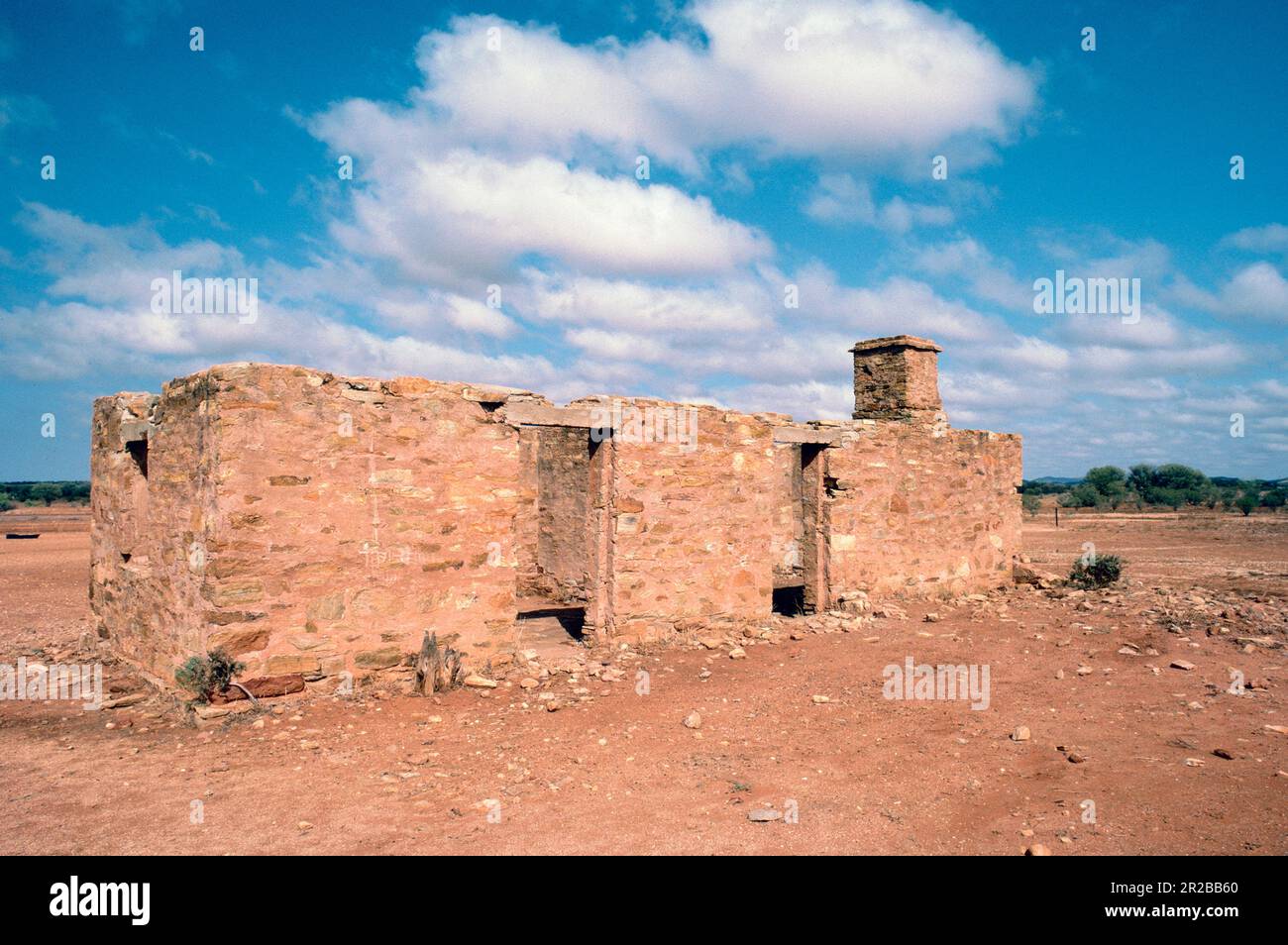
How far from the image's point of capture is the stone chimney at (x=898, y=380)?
440 inches

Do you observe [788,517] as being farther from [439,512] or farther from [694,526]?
[439,512]

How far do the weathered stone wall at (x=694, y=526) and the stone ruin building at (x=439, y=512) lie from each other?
1.0 inches

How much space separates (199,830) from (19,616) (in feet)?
29.3

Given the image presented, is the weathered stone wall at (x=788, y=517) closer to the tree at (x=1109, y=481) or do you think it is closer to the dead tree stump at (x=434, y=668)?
the dead tree stump at (x=434, y=668)

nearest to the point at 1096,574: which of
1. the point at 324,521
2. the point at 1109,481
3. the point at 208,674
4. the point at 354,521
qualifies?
the point at 354,521

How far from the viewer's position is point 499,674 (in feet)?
23.8

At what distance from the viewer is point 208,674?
5.83 metres

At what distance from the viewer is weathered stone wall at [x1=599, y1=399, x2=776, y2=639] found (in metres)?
8.35

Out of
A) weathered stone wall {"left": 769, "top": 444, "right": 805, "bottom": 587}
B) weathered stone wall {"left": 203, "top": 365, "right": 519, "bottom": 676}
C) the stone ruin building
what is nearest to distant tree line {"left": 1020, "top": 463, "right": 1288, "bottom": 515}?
weathered stone wall {"left": 769, "top": 444, "right": 805, "bottom": 587}

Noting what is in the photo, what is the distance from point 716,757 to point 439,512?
11.3ft

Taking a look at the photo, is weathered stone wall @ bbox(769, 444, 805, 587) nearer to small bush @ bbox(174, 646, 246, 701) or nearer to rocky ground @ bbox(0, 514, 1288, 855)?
rocky ground @ bbox(0, 514, 1288, 855)

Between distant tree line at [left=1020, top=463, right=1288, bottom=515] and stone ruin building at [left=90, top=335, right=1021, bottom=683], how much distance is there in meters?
31.6
